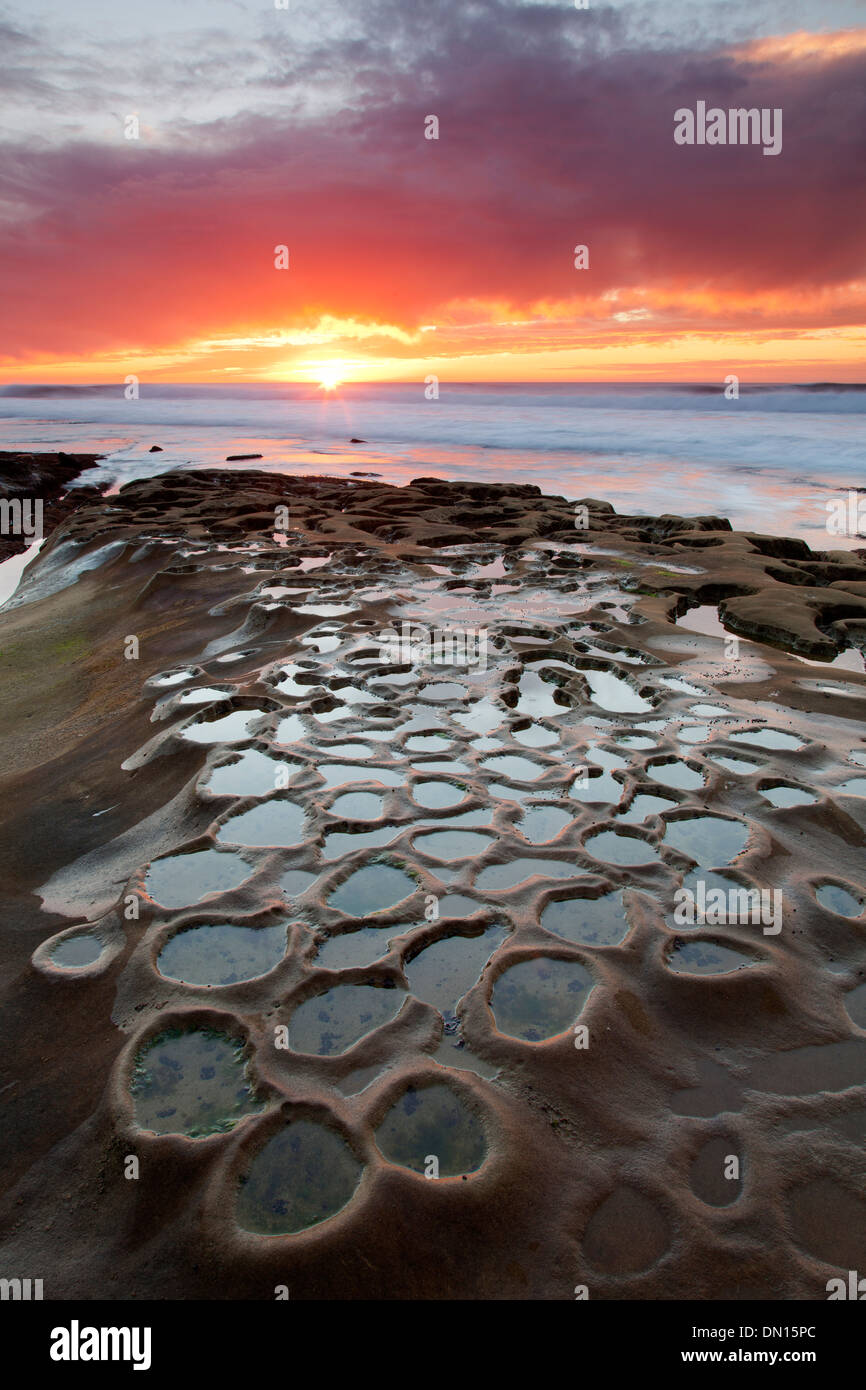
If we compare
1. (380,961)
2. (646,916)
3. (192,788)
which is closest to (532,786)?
(646,916)

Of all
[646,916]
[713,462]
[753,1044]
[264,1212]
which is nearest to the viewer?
[264,1212]

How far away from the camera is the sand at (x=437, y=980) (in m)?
2.11

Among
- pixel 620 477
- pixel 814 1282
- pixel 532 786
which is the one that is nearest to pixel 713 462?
pixel 620 477

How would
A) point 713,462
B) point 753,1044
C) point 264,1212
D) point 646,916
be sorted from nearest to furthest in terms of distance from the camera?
1. point 264,1212
2. point 753,1044
3. point 646,916
4. point 713,462

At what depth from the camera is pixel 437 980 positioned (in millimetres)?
2908

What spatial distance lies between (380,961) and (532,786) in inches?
58.9

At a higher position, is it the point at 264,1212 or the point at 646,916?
the point at 646,916

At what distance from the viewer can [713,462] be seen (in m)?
29.6

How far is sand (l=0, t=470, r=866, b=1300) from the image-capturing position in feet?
6.93
